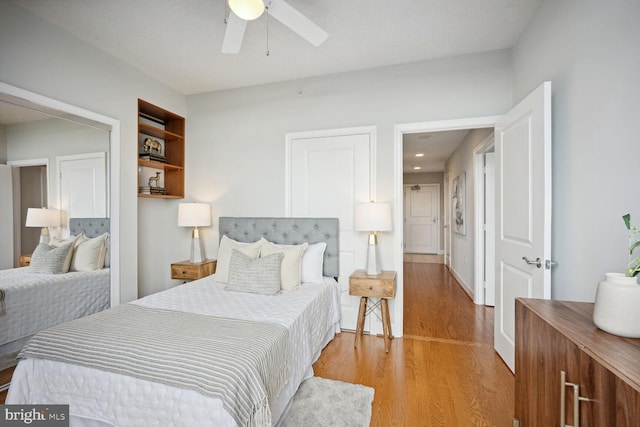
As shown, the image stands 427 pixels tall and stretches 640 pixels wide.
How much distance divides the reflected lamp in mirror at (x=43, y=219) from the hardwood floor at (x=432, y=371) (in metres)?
1.04

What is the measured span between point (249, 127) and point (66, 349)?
8.60ft

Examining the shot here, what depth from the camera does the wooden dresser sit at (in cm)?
76

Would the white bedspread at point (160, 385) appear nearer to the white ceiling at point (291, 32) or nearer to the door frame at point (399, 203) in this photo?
the door frame at point (399, 203)

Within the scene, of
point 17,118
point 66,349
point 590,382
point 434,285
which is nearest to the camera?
point 590,382

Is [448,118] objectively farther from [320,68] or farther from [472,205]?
[472,205]

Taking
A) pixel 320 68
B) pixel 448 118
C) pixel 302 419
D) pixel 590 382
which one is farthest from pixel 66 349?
pixel 448 118

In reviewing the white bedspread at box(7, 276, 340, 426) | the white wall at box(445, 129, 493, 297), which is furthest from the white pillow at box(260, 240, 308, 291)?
the white wall at box(445, 129, 493, 297)

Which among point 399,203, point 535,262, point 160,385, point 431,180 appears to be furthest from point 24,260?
point 431,180

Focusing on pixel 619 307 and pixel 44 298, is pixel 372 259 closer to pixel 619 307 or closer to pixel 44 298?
pixel 619 307

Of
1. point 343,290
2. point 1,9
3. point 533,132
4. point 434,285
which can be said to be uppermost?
point 1,9

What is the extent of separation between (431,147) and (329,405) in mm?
5175

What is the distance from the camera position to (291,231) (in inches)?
122

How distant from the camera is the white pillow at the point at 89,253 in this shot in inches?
99.8

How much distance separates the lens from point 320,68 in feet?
9.67
